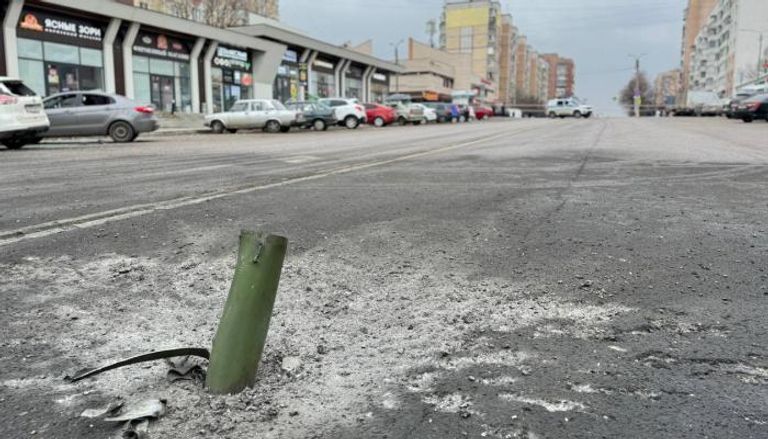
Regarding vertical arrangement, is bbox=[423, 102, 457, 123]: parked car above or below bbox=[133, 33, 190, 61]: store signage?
below

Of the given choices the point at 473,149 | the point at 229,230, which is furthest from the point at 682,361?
the point at 473,149

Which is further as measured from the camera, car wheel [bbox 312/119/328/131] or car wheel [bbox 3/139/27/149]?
car wheel [bbox 312/119/328/131]

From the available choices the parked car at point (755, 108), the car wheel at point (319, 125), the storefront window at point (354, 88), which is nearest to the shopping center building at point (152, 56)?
the storefront window at point (354, 88)

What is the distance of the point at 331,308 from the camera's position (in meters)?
3.43

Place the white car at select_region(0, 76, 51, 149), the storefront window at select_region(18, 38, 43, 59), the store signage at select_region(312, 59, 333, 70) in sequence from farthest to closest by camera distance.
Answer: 1. the store signage at select_region(312, 59, 333, 70)
2. the storefront window at select_region(18, 38, 43, 59)
3. the white car at select_region(0, 76, 51, 149)

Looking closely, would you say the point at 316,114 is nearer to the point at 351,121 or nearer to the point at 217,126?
the point at 351,121

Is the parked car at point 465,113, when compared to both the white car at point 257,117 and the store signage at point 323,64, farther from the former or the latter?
the white car at point 257,117

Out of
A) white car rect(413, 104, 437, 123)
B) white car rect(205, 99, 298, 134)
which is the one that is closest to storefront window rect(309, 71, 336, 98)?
white car rect(413, 104, 437, 123)

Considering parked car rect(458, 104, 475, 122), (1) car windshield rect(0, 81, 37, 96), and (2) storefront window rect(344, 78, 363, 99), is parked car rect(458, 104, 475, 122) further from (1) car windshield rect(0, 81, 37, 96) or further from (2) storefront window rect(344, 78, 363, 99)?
(1) car windshield rect(0, 81, 37, 96)

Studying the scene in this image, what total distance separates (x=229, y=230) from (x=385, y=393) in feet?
10.1

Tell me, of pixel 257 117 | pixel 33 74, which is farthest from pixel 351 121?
pixel 33 74

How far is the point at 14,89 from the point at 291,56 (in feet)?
122

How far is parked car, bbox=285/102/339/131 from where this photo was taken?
102 feet

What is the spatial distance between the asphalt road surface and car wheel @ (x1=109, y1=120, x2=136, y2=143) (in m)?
12.7
